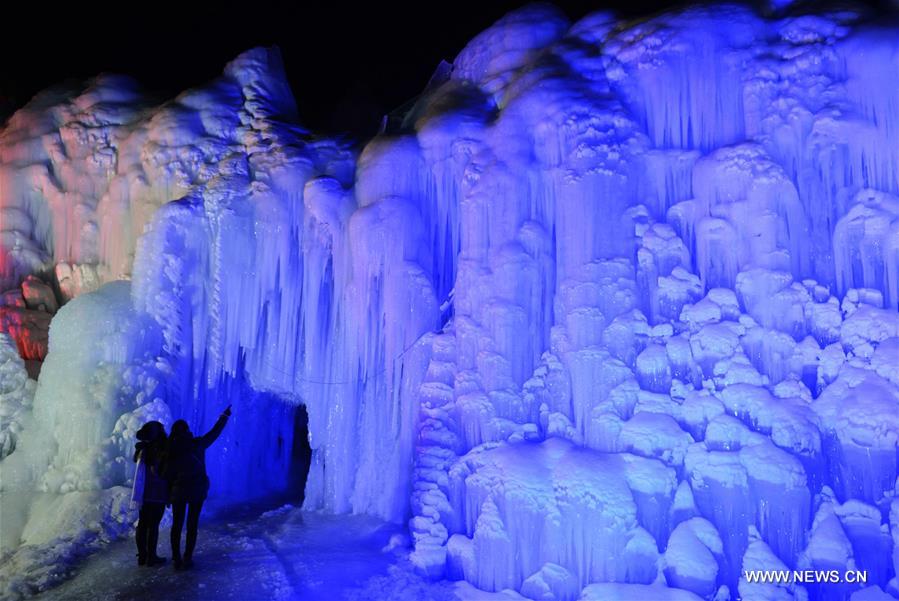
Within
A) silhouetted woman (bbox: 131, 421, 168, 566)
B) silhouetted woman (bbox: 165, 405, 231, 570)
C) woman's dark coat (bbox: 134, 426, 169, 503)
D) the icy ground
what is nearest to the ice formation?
the icy ground

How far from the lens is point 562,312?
25.6 ft

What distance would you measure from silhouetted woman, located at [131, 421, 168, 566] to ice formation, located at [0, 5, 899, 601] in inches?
47.4

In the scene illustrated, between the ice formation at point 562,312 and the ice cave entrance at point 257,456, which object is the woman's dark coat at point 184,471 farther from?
the ice cave entrance at point 257,456

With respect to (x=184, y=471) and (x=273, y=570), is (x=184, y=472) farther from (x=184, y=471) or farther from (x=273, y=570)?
(x=273, y=570)

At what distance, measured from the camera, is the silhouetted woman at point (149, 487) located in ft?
22.5

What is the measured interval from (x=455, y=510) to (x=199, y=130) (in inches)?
292

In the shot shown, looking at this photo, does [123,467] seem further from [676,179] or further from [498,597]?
[676,179]

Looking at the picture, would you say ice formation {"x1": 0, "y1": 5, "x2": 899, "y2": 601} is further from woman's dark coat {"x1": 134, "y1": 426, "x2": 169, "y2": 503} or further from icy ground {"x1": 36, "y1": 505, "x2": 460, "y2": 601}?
woman's dark coat {"x1": 134, "y1": 426, "x2": 169, "y2": 503}

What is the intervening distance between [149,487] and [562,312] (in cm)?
456

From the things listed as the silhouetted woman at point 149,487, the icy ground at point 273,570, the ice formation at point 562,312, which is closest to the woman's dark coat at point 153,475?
the silhouetted woman at point 149,487

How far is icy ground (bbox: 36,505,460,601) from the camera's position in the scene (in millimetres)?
6562

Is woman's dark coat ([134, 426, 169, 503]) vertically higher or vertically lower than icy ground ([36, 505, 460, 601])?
higher

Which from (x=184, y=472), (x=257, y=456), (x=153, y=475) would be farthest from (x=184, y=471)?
(x=257, y=456)

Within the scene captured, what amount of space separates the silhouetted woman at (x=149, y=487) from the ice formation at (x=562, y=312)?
47.4 inches
